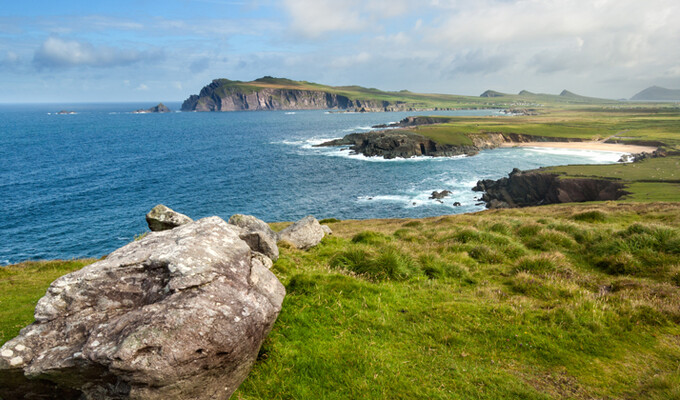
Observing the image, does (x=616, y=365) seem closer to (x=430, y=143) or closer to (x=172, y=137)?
(x=430, y=143)

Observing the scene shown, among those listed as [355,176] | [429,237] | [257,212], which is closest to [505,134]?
[355,176]

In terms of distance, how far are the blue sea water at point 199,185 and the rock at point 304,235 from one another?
4214cm

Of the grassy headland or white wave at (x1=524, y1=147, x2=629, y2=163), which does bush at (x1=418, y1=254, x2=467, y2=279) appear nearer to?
the grassy headland

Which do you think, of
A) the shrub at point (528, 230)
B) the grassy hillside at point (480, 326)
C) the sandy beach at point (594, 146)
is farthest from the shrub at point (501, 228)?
the sandy beach at point (594, 146)

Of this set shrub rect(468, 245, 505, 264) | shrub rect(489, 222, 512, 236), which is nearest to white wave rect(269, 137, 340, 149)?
shrub rect(489, 222, 512, 236)

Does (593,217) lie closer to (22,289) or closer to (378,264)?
(378,264)

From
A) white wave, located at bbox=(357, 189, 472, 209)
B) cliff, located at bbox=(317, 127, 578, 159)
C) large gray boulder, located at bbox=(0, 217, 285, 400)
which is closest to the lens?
large gray boulder, located at bbox=(0, 217, 285, 400)

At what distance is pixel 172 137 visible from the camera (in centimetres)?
18212

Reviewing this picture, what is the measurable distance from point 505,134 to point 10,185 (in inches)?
7135

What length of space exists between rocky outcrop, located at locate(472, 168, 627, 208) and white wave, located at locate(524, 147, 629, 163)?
1975 inches

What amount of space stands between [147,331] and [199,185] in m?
86.7

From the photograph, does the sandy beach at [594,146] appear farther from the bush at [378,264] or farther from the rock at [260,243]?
the rock at [260,243]

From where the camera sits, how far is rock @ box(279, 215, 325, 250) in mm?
19609

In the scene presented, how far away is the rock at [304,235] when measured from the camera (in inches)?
772
